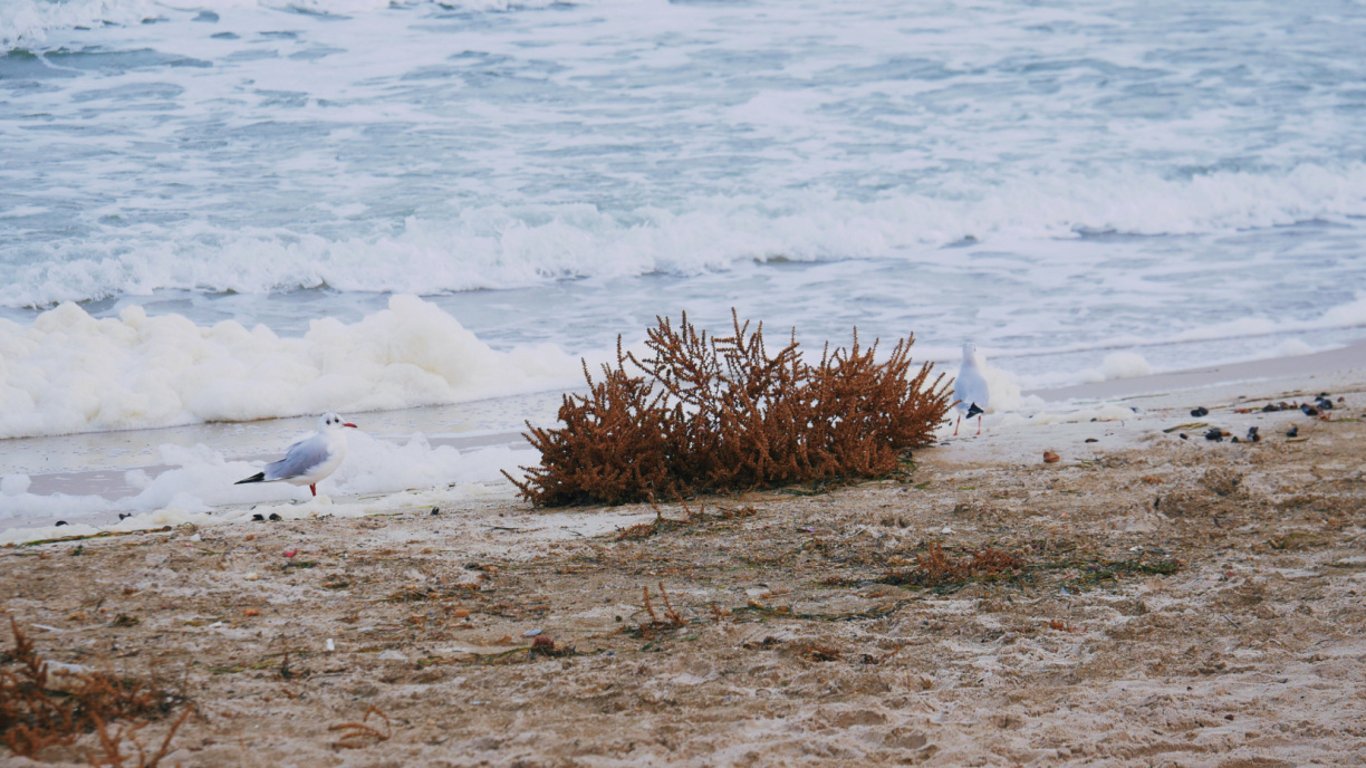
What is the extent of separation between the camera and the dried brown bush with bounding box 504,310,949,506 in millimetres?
5906

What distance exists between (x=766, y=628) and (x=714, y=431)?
7.35ft

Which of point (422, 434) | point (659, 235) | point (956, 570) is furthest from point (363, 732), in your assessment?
point (659, 235)

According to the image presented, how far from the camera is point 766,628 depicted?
3881mm

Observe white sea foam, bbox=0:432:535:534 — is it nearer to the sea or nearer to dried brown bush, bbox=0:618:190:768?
the sea

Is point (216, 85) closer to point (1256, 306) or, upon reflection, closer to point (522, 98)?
point (522, 98)

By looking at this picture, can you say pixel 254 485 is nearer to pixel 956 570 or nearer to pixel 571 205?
pixel 956 570

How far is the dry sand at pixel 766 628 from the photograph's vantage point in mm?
3043

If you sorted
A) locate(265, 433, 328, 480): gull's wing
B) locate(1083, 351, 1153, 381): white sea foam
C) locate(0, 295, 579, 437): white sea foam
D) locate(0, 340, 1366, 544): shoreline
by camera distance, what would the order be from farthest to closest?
1. locate(1083, 351, 1153, 381): white sea foam
2. locate(0, 295, 579, 437): white sea foam
3. locate(0, 340, 1366, 544): shoreline
4. locate(265, 433, 328, 480): gull's wing

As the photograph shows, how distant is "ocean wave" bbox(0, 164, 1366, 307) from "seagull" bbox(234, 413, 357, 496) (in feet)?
25.1

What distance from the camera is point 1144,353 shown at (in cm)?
1088

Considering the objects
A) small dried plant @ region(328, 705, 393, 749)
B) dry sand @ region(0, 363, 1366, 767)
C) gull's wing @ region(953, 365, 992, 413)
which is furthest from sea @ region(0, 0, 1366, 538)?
small dried plant @ region(328, 705, 393, 749)

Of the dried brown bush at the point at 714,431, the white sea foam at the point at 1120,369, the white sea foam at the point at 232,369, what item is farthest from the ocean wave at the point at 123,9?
the dried brown bush at the point at 714,431

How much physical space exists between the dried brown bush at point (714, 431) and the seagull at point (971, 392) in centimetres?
116

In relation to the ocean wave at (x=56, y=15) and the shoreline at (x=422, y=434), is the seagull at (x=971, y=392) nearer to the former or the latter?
the shoreline at (x=422, y=434)
